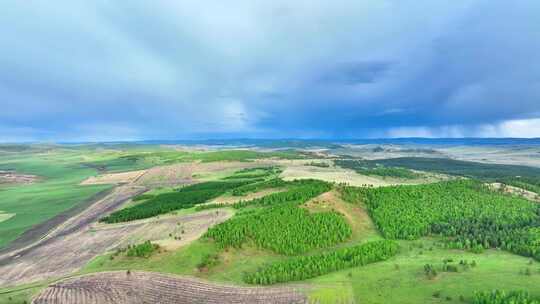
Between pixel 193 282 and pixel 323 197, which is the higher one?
pixel 323 197

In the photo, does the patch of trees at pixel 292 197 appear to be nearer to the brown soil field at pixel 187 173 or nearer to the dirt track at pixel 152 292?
the dirt track at pixel 152 292

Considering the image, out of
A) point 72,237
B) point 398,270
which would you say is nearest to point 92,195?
point 72,237

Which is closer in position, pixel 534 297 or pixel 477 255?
pixel 534 297

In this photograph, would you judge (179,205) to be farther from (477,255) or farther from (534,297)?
(534,297)

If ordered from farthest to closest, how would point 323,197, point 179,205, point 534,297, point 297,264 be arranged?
point 179,205 → point 323,197 → point 297,264 → point 534,297

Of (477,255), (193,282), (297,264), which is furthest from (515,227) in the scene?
(193,282)

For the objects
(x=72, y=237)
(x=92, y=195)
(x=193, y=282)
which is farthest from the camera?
(x=92, y=195)
